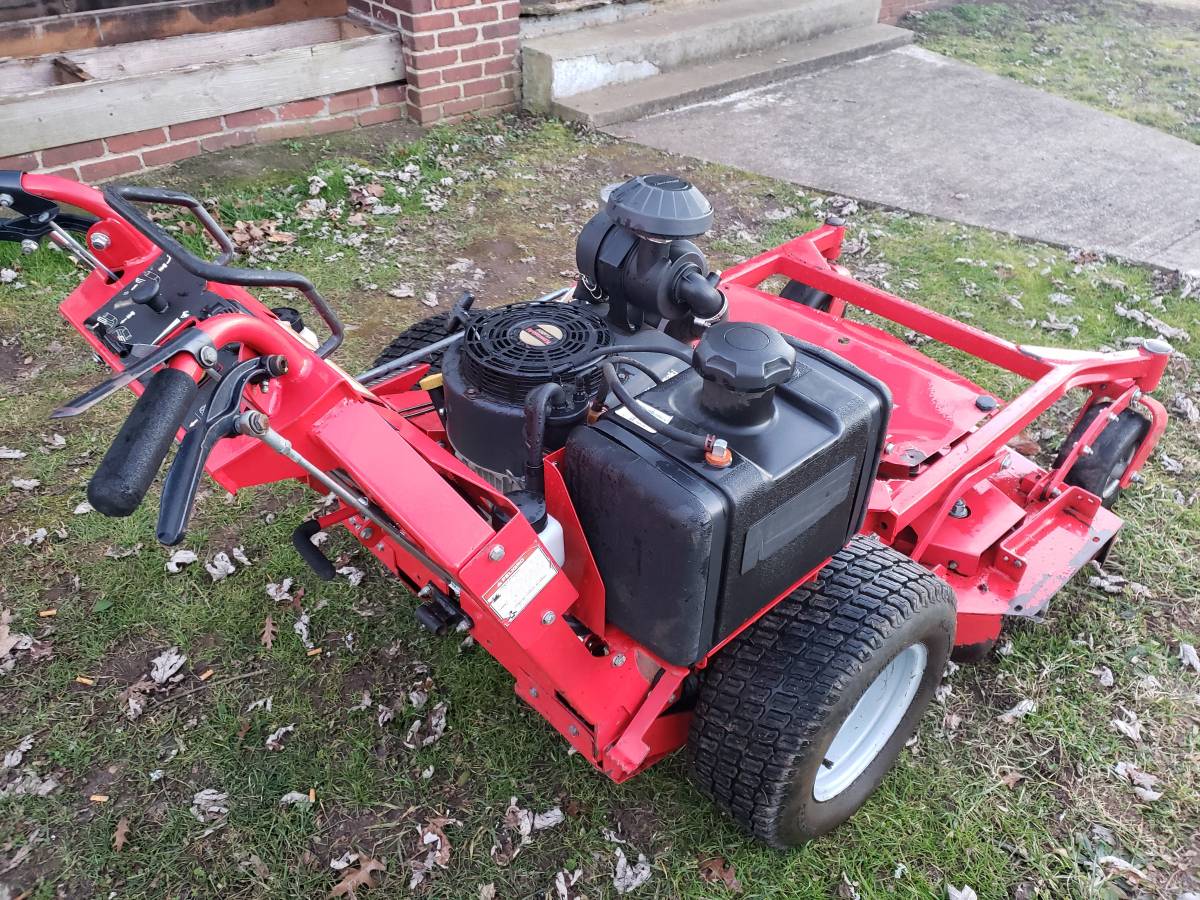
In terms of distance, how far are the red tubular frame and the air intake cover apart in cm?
23

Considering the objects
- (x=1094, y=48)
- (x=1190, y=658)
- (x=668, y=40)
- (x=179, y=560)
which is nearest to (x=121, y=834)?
(x=179, y=560)

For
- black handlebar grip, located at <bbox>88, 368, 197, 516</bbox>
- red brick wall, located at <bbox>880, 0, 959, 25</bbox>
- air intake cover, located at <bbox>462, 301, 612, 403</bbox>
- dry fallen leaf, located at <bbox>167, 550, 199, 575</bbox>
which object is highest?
black handlebar grip, located at <bbox>88, 368, 197, 516</bbox>

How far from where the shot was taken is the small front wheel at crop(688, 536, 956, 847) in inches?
88.4

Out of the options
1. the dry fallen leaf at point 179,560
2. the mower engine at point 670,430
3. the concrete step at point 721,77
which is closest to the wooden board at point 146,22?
the concrete step at point 721,77

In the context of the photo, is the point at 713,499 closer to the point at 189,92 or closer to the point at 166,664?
the point at 166,664

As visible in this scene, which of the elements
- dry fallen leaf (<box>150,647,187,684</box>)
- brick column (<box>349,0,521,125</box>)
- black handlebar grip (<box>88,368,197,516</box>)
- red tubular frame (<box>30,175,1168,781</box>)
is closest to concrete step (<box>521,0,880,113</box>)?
brick column (<box>349,0,521,125</box>)

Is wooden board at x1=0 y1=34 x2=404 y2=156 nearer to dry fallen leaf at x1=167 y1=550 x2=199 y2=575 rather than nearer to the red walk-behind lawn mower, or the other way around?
dry fallen leaf at x1=167 y1=550 x2=199 y2=575

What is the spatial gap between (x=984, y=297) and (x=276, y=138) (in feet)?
14.7

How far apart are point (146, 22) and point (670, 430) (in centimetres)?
605

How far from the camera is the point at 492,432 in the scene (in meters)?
2.26

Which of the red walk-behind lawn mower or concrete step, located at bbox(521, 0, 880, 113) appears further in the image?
concrete step, located at bbox(521, 0, 880, 113)

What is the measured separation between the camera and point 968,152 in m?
6.76

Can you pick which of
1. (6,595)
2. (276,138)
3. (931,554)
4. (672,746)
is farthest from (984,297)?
(6,595)

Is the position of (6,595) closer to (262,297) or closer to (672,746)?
(262,297)
